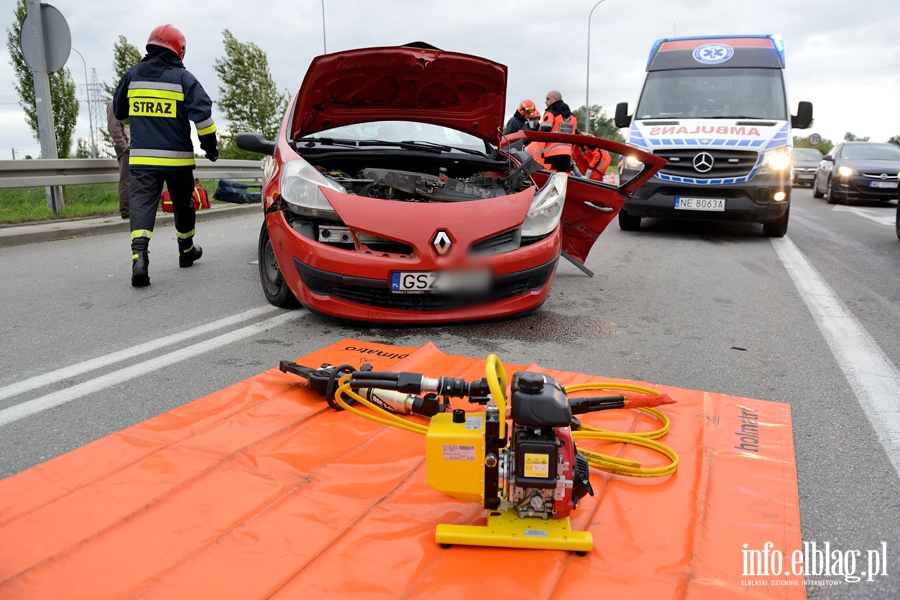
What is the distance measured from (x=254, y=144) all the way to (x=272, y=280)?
959 millimetres

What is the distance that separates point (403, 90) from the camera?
5.18m

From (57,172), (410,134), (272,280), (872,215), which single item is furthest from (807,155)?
(272,280)

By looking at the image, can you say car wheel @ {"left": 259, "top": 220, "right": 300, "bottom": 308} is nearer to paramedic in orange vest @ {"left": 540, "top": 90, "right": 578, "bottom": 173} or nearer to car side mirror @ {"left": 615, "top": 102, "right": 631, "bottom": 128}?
paramedic in orange vest @ {"left": 540, "top": 90, "right": 578, "bottom": 173}

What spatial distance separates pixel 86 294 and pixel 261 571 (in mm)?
4370

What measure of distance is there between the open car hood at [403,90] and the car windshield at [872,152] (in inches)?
606

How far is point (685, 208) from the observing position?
9.08m

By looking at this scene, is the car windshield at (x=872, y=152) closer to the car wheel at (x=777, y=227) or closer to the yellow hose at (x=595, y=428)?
the car wheel at (x=777, y=227)

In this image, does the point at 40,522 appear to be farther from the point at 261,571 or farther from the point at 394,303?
the point at 394,303

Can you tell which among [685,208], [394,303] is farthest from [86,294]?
[685,208]

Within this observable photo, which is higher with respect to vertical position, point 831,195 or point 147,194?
point 147,194

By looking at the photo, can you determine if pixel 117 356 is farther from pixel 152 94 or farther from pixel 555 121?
pixel 555 121

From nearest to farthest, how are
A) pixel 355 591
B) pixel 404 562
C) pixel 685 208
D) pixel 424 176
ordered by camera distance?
pixel 355 591 → pixel 404 562 → pixel 424 176 → pixel 685 208

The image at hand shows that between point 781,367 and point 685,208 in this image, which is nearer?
point 781,367

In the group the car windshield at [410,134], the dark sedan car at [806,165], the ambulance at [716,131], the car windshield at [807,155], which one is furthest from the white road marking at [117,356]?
the car windshield at [807,155]
